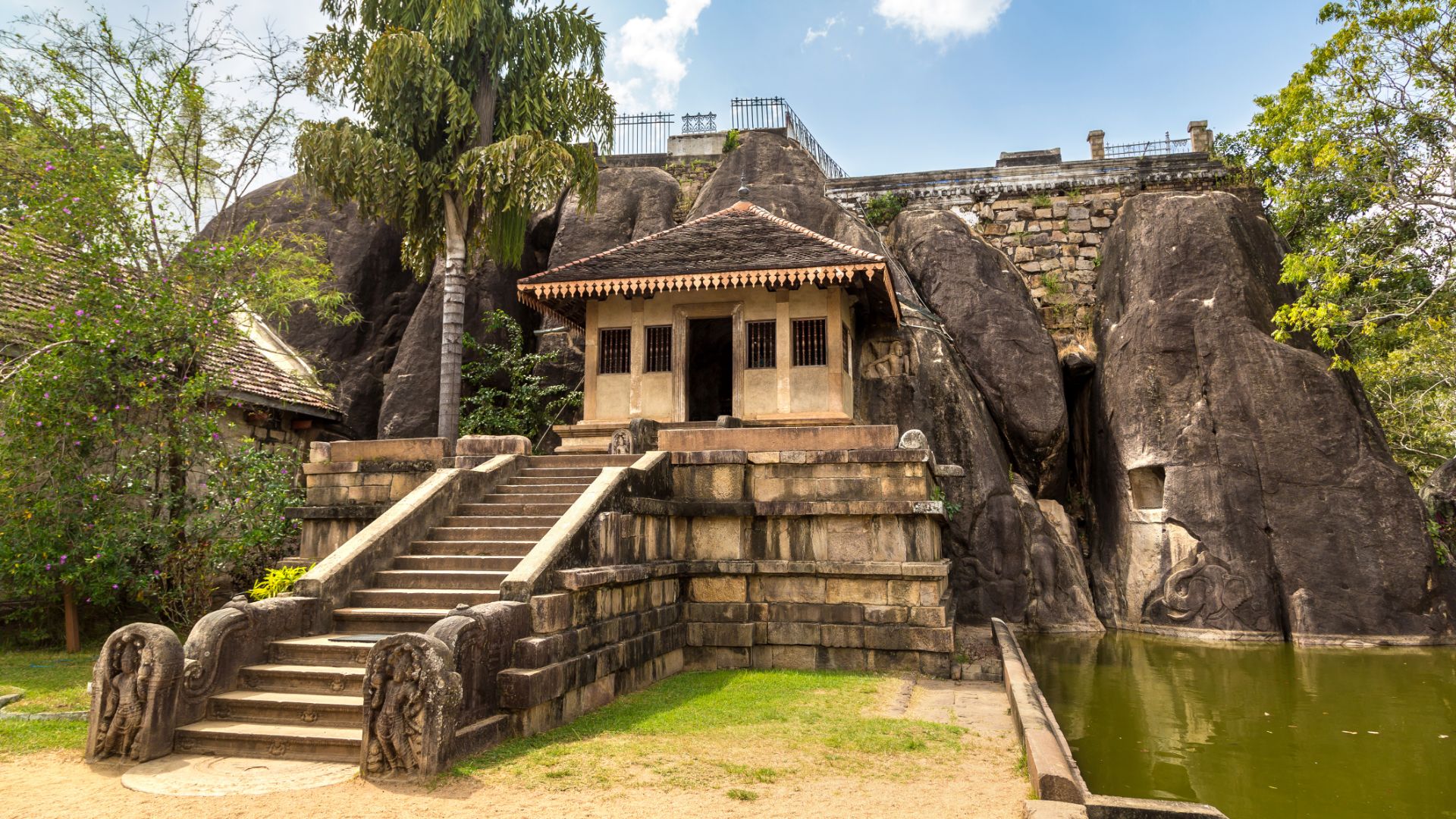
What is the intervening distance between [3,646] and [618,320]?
929 cm

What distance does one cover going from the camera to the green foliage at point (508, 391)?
17.6m

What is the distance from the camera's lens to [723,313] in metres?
14.0

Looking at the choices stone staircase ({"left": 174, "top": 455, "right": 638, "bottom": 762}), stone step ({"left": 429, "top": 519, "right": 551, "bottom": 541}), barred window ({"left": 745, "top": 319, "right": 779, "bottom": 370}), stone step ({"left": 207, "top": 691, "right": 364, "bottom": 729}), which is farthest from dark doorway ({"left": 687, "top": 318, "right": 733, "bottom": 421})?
stone step ({"left": 207, "top": 691, "right": 364, "bottom": 729})

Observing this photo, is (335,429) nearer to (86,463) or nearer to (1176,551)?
(86,463)

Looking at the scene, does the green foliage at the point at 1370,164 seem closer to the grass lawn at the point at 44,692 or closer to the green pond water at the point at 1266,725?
the green pond water at the point at 1266,725

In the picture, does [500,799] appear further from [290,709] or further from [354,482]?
[354,482]

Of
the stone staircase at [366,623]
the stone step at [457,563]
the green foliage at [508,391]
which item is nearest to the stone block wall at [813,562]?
the stone staircase at [366,623]

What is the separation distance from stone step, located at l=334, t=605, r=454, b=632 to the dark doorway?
10.2 m

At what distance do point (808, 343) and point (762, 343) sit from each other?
0.78m

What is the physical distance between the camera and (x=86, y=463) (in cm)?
1053

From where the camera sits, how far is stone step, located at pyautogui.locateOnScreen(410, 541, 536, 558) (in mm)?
8266

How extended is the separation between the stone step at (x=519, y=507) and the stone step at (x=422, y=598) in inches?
58.6

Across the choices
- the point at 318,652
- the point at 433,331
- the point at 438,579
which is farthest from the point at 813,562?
the point at 433,331

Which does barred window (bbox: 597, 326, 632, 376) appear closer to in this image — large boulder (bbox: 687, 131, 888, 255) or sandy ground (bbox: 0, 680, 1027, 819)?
large boulder (bbox: 687, 131, 888, 255)
